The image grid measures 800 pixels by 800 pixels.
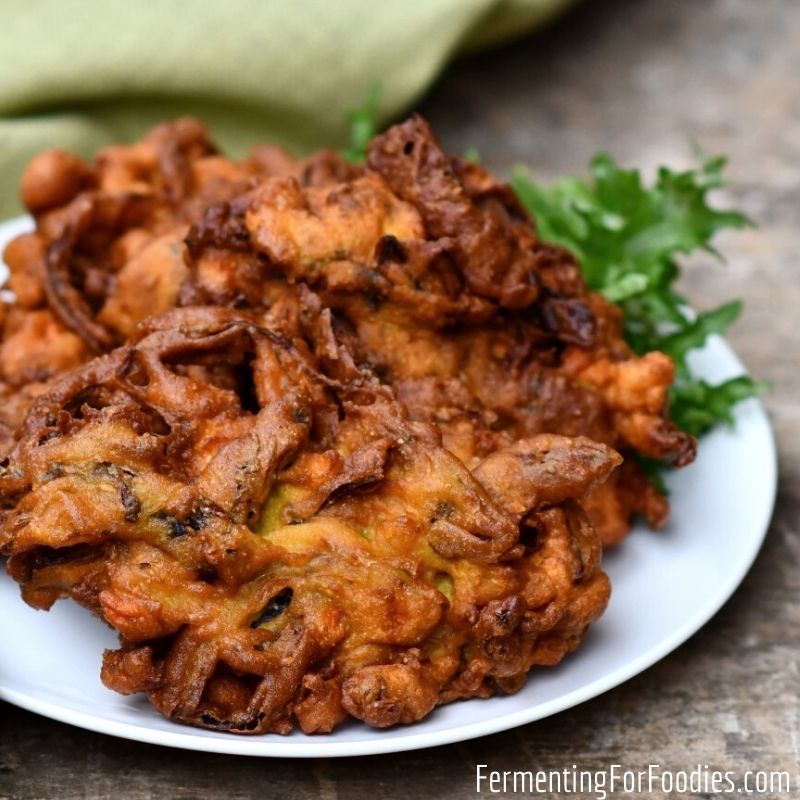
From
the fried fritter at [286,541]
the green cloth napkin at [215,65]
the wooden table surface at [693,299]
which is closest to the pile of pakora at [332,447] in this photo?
the fried fritter at [286,541]

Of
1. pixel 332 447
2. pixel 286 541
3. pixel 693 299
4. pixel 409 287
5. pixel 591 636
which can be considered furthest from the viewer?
pixel 693 299

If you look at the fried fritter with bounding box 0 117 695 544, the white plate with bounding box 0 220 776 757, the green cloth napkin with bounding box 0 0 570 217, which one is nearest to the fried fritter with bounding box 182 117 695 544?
the fried fritter with bounding box 0 117 695 544

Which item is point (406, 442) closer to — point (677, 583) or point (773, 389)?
point (677, 583)

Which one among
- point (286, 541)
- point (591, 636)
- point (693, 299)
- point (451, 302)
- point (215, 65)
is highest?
point (451, 302)

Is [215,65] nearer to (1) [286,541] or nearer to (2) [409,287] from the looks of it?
(2) [409,287]

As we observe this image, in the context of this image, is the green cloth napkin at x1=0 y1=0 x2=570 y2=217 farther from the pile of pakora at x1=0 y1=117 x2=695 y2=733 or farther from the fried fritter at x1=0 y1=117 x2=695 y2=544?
the pile of pakora at x1=0 y1=117 x2=695 y2=733

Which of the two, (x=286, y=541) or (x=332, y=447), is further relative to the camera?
(x=332, y=447)

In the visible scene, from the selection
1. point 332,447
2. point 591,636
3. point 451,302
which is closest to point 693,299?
point 451,302
